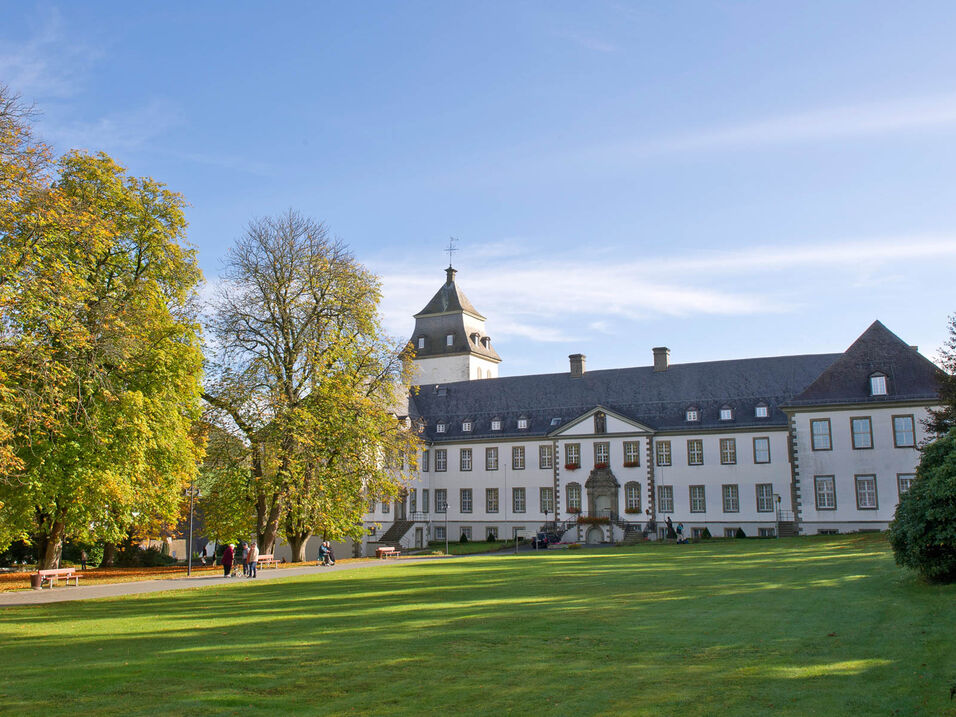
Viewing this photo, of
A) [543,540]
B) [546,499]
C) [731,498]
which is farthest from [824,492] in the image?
[546,499]

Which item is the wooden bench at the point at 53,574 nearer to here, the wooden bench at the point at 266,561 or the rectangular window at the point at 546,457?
the wooden bench at the point at 266,561

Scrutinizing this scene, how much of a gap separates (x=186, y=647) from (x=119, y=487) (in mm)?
11966

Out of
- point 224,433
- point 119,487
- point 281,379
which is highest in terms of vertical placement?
point 281,379

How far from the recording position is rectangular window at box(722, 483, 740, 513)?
1962 inches

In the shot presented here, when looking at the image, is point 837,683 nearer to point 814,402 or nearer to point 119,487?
point 119,487

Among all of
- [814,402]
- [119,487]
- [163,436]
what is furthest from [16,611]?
[814,402]

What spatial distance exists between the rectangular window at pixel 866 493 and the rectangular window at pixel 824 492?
47.4 inches

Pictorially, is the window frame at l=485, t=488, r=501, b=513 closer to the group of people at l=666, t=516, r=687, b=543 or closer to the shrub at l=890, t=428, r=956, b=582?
the group of people at l=666, t=516, r=687, b=543

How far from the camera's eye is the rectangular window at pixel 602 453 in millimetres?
53466

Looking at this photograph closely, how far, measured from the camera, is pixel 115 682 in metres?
9.62

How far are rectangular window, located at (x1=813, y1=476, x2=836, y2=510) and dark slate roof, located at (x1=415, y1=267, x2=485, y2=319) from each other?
113 ft

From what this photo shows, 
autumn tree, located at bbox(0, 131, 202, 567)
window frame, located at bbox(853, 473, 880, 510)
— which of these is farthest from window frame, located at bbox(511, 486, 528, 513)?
autumn tree, located at bbox(0, 131, 202, 567)

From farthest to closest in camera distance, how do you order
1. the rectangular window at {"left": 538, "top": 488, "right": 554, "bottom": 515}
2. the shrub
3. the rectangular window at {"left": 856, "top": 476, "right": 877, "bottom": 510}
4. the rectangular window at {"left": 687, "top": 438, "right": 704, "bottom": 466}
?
the rectangular window at {"left": 538, "top": 488, "right": 554, "bottom": 515}, the rectangular window at {"left": 687, "top": 438, "right": 704, "bottom": 466}, the rectangular window at {"left": 856, "top": 476, "right": 877, "bottom": 510}, the shrub

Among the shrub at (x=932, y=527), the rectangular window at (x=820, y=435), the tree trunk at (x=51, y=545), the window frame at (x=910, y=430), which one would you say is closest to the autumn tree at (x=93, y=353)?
the tree trunk at (x=51, y=545)
